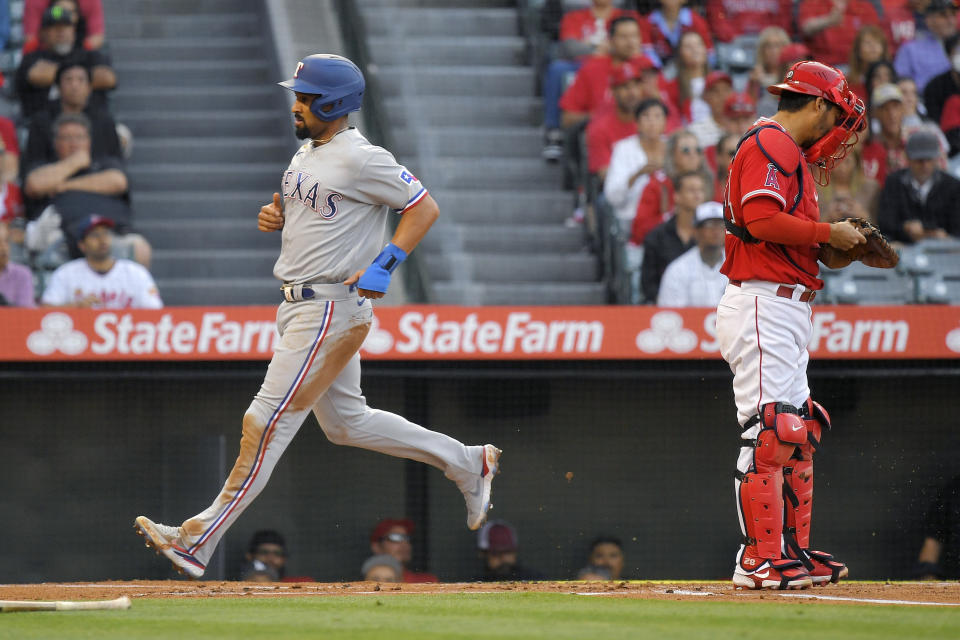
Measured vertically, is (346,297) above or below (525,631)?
above

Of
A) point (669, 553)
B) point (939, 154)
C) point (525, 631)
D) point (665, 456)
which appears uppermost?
point (939, 154)

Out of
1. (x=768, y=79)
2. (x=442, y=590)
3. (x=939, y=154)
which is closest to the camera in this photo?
(x=442, y=590)

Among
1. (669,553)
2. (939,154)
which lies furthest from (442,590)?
(939,154)

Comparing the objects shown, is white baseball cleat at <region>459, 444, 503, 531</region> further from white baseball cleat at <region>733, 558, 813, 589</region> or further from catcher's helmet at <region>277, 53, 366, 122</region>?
catcher's helmet at <region>277, 53, 366, 122</region>

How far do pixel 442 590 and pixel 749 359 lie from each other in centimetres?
144

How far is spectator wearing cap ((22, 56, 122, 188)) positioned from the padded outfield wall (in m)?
1.97

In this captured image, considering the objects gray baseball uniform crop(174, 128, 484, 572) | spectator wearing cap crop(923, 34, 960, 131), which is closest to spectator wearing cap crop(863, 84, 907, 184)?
spectator wearing cap crop(923, 34, 960, 131)

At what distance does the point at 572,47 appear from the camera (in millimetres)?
10586

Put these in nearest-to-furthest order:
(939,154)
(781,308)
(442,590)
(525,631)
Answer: (525,631)
(781,308)
(442,590)
(939,154)

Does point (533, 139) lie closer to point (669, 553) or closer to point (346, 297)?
point (669, 553)

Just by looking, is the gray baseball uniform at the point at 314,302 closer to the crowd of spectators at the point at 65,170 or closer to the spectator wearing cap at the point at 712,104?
the crowd of spectators at the point at 65,170

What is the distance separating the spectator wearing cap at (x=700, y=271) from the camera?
812 centimetres

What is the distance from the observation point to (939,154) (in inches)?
371

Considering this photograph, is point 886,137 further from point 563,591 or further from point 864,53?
point 563,591
